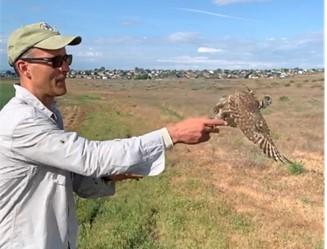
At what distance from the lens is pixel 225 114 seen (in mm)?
2596

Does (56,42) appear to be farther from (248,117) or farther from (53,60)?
(248,117)

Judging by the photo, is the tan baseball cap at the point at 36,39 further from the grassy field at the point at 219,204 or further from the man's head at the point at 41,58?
the grassy field at the point at 219,204

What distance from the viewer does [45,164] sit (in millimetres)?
2158

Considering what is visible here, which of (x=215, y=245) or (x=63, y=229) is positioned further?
(x=215, y=245)

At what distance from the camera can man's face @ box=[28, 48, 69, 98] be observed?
7.34 feet

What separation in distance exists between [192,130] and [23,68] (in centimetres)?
60

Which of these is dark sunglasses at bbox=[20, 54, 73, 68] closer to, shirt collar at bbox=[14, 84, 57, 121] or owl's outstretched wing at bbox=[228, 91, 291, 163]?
shirt collar at bbox=[14, 84, 57, 121]

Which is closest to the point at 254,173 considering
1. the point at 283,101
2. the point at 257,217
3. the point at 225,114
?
the point at 257,217

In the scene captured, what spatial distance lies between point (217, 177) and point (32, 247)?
937 cm

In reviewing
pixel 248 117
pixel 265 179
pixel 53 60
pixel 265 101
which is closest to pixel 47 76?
pixel 53 60

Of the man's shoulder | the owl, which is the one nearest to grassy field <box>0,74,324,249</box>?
the owl

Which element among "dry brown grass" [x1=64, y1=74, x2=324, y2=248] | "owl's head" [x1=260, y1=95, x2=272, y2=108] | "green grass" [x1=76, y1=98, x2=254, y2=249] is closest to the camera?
"owl's head" [x1=260, y1=95, x2=272, y2=108]

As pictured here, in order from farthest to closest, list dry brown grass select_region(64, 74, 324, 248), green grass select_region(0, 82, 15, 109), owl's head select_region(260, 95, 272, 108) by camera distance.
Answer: green grass select_region(0, 82, 15, 109) < dry brown grass select_region(64, 74, 324, 248) < owl's head select_region(260, 95, 272, 108)

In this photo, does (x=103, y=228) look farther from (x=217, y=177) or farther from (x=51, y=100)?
(x=51, y=100)
